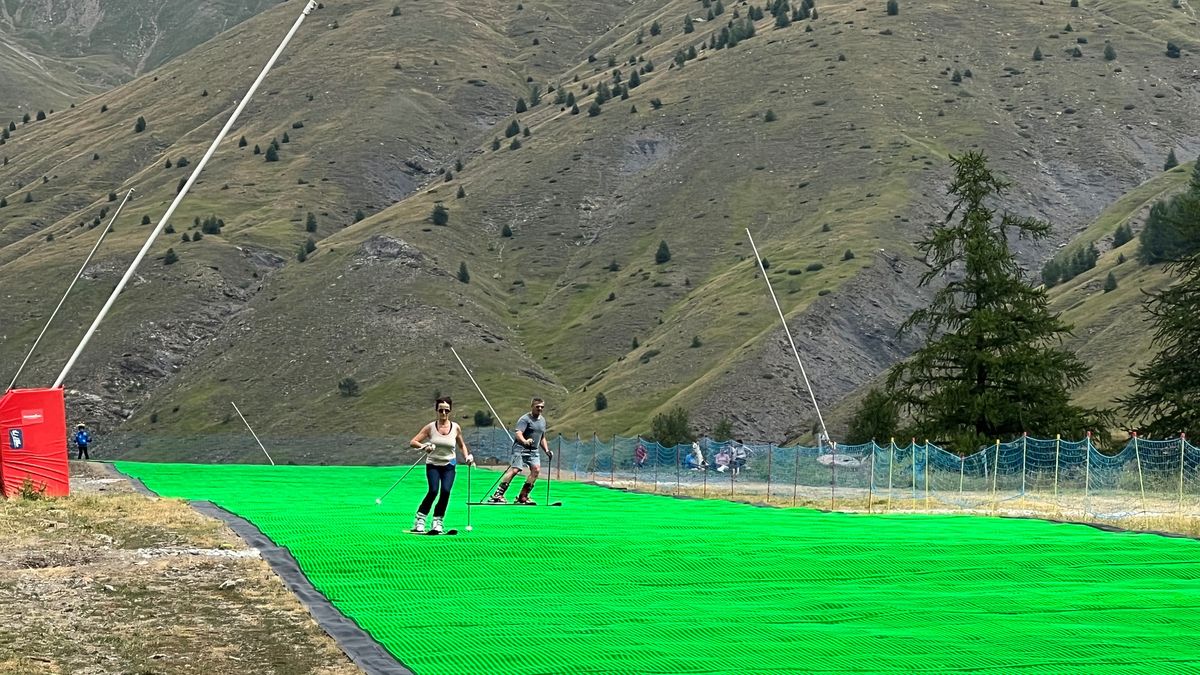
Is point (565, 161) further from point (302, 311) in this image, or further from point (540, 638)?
point (540, 638)

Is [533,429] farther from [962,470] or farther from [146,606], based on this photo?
[146,606]

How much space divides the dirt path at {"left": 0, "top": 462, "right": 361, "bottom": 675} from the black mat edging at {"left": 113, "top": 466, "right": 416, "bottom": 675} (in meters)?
0.09

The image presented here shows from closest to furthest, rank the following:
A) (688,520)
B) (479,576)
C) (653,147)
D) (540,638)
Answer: (540,638) → (479,576) → (688,520) → (653,147)

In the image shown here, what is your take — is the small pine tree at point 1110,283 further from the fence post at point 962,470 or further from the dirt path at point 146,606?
the dirt path at point 146,606

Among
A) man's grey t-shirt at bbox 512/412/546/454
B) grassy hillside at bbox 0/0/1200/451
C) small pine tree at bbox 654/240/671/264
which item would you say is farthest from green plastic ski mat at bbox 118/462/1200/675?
small pine tree at bbox 654/240/671/264

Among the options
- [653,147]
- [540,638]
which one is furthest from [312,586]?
[653,147]

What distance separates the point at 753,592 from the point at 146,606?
16.1 ft

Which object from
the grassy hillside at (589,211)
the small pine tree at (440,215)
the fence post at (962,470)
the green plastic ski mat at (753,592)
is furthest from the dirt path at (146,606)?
the small pine tree at (440,215)

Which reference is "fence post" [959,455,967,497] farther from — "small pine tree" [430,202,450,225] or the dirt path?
"small pine tree" [430,202,450,225]

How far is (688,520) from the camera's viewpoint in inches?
875

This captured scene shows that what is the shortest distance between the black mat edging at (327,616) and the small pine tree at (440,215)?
8895 centimetres

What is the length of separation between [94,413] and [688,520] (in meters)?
75.4

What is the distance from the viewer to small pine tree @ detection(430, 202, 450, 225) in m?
108

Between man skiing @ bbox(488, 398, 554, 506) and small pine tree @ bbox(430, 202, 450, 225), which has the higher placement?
small pine tree @ bbox(430, 202, 450, 225)
